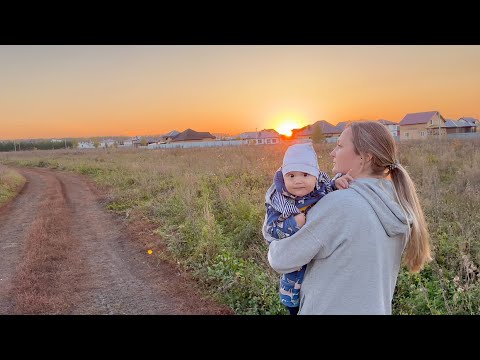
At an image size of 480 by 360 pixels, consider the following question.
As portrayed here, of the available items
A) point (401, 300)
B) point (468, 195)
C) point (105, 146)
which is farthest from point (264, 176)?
point (105, 146)

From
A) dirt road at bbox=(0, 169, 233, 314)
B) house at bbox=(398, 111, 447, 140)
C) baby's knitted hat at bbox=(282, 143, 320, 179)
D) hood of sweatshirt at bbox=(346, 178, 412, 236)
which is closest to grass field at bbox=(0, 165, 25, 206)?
dirt road at bbox=(0, 169, 233, 314)

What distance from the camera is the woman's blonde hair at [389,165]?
1.18 m

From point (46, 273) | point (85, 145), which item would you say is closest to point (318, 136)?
point (85, 145)

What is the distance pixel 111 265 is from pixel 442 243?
4108 mm

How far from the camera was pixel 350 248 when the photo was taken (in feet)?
3.49

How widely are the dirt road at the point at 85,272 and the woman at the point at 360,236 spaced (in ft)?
7.98

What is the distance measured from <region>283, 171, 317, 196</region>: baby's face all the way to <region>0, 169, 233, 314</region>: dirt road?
2447mm

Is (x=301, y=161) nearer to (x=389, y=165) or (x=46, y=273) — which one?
(x=389, y=165)

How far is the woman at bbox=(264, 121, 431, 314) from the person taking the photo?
1.06m

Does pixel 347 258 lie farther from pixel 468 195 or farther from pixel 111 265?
pixel 468 195

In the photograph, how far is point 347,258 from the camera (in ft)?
3.55

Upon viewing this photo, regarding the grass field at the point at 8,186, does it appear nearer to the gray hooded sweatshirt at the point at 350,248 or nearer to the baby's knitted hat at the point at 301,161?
the baby's knitted hat at the point at 301,161

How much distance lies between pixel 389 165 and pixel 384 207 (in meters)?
0.19

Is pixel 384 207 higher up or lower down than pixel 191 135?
lower down
